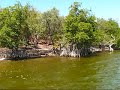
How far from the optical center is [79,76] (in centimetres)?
4166

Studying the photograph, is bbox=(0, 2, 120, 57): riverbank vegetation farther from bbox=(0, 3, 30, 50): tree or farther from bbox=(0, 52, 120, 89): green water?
bbox=(0, 52, 120, 89): green water

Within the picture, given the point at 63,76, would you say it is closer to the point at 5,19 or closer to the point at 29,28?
the point at 5,19

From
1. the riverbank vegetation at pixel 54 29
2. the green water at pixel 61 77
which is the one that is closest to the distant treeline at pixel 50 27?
the riverbank vegetation at pixel 54 29

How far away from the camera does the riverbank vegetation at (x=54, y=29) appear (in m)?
66.7

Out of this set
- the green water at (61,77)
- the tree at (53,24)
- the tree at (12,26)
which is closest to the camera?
the green water at (61,77)

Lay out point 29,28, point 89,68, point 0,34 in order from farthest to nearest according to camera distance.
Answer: point 29,28, point 0,34, point 89,68

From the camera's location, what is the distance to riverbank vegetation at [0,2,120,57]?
66688mm

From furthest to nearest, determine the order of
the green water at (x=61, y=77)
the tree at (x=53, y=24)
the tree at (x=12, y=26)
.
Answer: the tree at (x=53, y=24) → the tree at (x=12, y=26) → the green water at (x=61, y=77)

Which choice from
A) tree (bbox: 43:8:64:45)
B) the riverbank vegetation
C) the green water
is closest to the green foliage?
the riverbank vegetation

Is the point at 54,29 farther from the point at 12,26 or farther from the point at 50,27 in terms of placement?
the point at 12,26

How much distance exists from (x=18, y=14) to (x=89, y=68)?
26.2 meters

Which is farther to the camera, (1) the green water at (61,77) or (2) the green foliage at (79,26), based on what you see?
(2) the green foliage at (79,26)

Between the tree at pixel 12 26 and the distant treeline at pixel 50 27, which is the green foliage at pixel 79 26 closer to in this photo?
the distant treeline at pixel 50 27

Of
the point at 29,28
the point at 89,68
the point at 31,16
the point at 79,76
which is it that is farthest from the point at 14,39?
the point at 79,76
